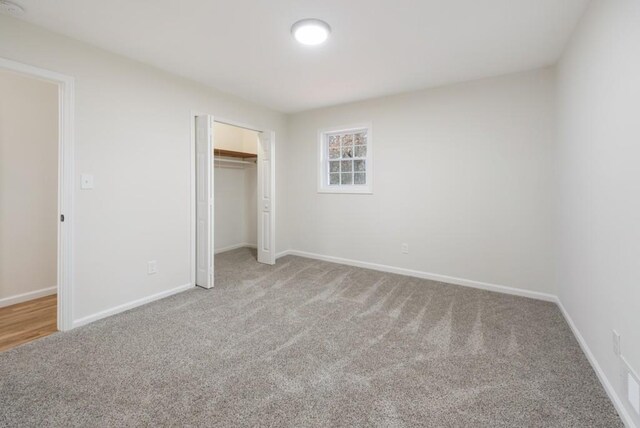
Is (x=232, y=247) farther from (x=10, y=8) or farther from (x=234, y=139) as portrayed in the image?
(x=10, y=8)

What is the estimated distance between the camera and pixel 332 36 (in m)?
2.45

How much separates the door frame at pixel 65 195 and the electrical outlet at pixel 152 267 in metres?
0.66

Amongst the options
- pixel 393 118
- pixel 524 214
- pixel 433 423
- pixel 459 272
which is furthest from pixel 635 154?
pixel 393 118

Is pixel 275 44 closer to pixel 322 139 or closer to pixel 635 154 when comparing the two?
pixel 322 139

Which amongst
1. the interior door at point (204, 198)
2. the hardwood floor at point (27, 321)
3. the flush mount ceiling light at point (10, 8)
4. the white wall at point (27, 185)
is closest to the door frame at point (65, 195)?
the hardwood floor at point (27, 321)

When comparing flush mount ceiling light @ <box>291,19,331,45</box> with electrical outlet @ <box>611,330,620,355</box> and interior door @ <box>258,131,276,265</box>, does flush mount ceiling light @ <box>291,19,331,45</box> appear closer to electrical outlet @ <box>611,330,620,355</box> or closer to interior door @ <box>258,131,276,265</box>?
interior door @ <box>258,131,276,265</box>

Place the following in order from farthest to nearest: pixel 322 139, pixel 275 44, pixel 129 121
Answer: pixel 322 139 → pixel 129 121 → pixel 275 44

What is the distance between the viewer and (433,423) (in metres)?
1.49

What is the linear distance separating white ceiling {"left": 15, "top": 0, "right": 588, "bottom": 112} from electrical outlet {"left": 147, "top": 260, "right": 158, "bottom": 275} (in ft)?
6.69

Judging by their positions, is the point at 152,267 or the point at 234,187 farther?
the point at 234,187

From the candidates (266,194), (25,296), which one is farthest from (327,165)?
(25,296)

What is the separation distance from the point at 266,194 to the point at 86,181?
7.62 feet

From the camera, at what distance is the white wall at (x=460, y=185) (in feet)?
10.3

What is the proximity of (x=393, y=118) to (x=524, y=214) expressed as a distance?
6.47 feet
